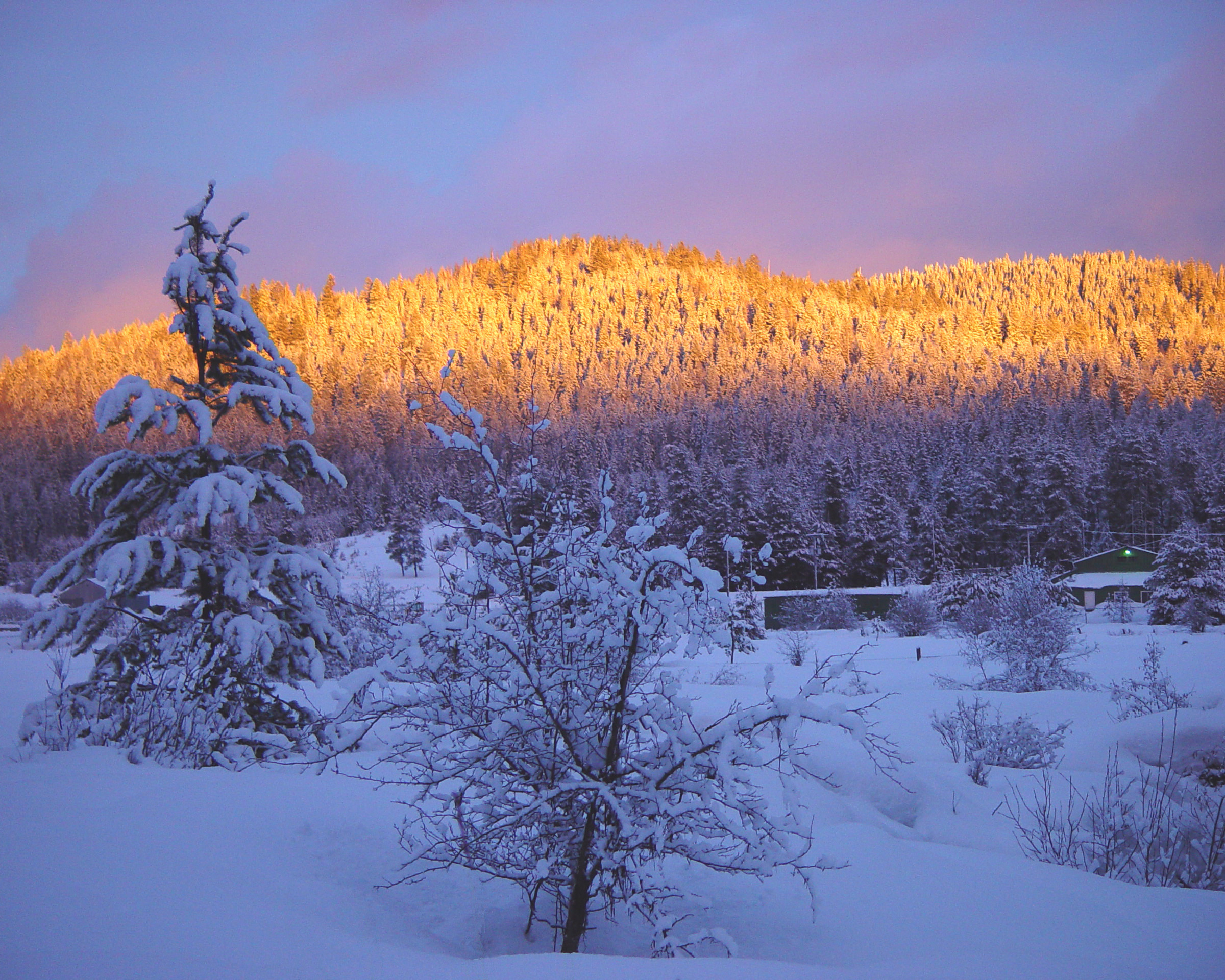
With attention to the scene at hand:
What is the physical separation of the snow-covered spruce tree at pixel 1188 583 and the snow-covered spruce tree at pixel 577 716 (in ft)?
112

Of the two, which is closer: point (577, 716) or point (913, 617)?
point (577, 716)

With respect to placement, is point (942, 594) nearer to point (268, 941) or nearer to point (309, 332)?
point (268, 941)

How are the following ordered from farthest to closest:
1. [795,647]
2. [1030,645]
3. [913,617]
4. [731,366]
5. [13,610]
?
[731,366], [13,610], [913,617], [795,647], [1030,645]

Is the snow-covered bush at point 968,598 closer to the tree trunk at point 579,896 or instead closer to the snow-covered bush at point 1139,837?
the snow-covered bush at point 1139,837

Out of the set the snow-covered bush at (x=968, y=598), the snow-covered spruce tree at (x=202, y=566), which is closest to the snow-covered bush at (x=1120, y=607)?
the snow-covered bush at (x=968, y=598)

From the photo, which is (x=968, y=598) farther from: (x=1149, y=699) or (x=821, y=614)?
(x=1149, y=699)

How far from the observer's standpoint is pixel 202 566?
7375 millimetres

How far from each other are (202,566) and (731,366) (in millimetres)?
121910

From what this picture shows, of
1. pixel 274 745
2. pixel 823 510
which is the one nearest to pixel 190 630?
pixel 274 745

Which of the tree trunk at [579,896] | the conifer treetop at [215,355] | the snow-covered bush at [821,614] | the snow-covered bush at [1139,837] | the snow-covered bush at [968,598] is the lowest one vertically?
the snow-covered bush at [821,614]

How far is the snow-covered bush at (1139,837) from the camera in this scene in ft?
16.3

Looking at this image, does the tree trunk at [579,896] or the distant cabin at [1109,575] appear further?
the distant cabin at [1109,575]

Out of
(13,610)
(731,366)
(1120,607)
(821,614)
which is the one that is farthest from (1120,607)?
(731,366)

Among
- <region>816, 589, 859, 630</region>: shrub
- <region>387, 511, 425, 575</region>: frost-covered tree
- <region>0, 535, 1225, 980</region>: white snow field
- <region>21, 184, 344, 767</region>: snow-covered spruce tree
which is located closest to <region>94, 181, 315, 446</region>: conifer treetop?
<region>21, 184, 344, 767</region>: snow-covered spruce tree
